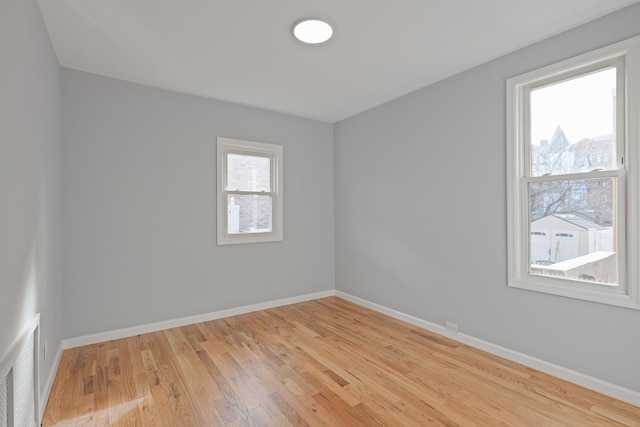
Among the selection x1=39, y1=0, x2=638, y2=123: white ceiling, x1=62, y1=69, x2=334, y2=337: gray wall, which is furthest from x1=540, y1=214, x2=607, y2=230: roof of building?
x1=62, y1=69, x2=334, y2=337: gray wall

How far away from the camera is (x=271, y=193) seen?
14.0 feet

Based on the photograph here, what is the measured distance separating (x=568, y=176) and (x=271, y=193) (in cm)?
317

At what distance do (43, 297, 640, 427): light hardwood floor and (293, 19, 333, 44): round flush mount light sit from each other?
2634 mm

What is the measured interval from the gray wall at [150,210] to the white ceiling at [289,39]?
314mm

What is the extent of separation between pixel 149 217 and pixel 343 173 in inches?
102

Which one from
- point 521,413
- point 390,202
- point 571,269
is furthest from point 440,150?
point 521,413

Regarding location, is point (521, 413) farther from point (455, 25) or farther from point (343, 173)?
point (343, 173)

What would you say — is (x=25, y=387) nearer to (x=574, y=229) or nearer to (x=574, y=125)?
(x=574, y=229)

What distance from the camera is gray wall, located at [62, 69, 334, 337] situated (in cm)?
301

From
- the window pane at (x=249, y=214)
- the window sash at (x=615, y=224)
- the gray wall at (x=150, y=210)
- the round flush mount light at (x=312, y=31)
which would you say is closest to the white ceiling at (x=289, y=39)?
the round flush mount light at (x=312, y=31)

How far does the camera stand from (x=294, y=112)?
14.2ft

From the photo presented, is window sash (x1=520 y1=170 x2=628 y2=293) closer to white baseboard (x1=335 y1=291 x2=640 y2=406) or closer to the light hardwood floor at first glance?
white baseboard (x1=335 y1=291 x2=640 y2=406)

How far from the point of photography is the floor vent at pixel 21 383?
133cm

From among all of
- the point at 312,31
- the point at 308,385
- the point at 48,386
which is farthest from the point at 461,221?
the point at 48,386
